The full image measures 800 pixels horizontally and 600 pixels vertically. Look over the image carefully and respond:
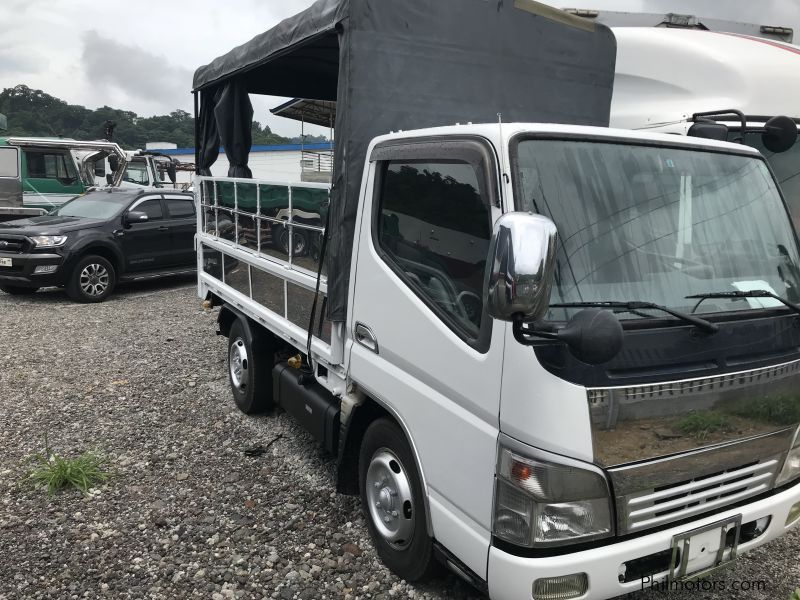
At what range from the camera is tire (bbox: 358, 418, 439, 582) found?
2719mm

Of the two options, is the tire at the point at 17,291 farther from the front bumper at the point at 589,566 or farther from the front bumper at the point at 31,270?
the front bumper at the point at 589,566

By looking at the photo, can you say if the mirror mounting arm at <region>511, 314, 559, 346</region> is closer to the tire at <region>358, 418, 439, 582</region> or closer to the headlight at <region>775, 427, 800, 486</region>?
the tire at <region>358, 418, 439, 582</region>

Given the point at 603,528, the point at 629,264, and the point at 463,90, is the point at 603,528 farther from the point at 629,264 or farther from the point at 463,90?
the point at 463,90

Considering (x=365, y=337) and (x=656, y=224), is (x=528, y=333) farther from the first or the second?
(x=365, y=337)

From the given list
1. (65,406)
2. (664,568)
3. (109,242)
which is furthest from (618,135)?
(109,242)

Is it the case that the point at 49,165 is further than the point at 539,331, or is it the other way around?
the point at 49,165

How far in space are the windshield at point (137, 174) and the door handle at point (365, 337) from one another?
1579cm

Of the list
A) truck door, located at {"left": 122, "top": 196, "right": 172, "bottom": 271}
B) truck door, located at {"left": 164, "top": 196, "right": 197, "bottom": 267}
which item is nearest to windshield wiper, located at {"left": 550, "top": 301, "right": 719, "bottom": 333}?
truck door, located at {"left": 122, "top": 196, "right": 172, "bottom": 271}

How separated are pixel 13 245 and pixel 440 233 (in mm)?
8656

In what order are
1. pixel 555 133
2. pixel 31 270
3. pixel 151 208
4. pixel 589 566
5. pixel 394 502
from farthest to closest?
pixel 151 208 → pixel 31 270 → pixel 394 502 → pixel 555 133 → pixel 589 566

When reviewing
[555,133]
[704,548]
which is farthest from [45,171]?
[704,548]

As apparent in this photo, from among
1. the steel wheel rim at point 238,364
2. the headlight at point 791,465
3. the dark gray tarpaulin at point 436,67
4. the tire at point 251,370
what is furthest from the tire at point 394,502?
the steel wheel rim at point 238,364

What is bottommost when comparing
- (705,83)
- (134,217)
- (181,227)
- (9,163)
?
(181,227)

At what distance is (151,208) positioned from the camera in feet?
33.4
